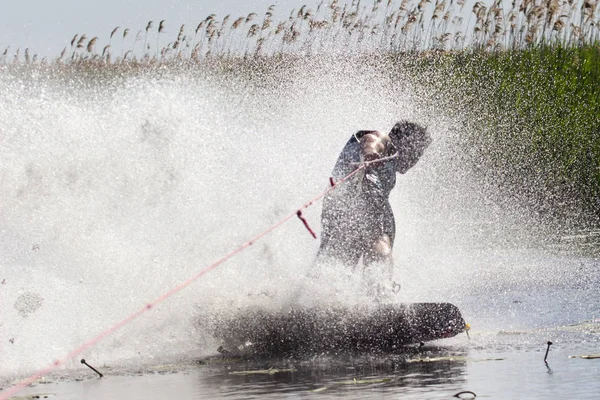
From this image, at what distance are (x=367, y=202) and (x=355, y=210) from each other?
109 millimetres

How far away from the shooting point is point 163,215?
1141 cm

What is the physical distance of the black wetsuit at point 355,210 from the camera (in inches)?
404

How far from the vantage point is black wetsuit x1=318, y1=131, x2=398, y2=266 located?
10250 millimetres

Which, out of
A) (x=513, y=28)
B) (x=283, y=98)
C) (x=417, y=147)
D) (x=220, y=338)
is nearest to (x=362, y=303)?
(x=220, y=338)

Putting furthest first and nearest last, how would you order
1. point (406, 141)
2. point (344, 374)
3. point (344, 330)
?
point (406, 141) → point (344, 330) → point (344, 374)

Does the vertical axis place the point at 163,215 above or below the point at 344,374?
above

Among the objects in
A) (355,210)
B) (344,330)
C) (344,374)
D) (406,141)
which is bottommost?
(344,374)

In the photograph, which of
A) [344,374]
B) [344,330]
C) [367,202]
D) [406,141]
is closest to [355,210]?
[367,202]

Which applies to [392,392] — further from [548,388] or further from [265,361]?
[265,361]

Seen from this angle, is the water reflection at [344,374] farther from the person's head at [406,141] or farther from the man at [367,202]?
the person's head at [406,141]

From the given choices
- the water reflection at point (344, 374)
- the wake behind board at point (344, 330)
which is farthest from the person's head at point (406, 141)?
the water reflection at point (344, 374)

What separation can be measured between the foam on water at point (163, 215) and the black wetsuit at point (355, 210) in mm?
387

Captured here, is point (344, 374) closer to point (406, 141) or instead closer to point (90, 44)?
point (406, 141)

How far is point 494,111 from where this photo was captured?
58.2ft
